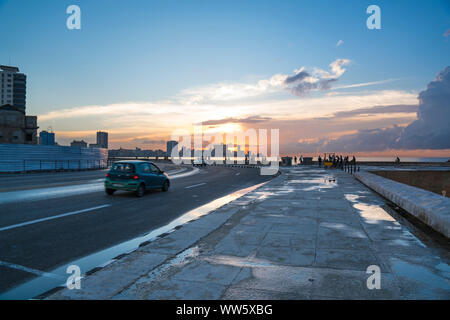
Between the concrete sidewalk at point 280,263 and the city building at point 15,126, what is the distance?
3048 inches

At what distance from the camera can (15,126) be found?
7056cm

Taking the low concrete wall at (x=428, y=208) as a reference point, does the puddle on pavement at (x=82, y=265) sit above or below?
below

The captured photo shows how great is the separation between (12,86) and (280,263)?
212 meters

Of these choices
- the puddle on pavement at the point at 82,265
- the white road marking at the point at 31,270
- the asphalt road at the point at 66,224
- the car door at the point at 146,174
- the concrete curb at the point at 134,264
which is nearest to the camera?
the concrete curb at the point at 134,264

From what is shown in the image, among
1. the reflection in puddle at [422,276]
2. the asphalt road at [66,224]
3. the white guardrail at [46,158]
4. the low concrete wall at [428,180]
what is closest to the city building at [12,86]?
the white guardrail at [46,158]

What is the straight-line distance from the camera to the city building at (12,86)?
172 meters

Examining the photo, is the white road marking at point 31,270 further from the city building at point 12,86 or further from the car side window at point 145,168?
the city building at point 12,86

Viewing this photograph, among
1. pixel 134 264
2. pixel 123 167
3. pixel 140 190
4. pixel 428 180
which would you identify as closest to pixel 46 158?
pixel 123 167

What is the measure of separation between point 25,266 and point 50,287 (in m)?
1.15

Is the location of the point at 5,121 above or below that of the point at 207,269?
above

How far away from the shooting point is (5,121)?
229 ft
